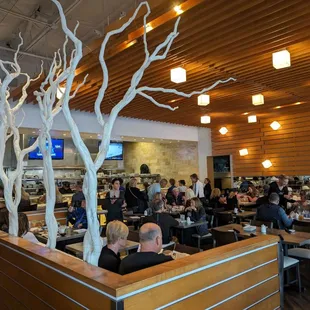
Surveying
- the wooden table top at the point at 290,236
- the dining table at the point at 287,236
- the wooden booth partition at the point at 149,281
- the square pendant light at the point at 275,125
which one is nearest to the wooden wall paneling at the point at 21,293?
the wooden booth partition at the point at 149,281

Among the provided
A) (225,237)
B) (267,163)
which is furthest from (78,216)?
(267,163)

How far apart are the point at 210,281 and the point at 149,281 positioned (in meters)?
0.62

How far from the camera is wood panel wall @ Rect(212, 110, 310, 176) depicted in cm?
1049

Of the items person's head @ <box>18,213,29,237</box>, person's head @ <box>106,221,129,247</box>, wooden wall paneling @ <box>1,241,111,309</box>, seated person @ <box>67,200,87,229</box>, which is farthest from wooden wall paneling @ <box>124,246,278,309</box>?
seated person @ <box>67,200,87,229</box>

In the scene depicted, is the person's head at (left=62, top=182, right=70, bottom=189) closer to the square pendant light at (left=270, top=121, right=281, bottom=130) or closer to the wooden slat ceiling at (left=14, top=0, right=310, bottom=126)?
the wooden slat ceiling at (left=14, top=0, right=310, bottom=126)

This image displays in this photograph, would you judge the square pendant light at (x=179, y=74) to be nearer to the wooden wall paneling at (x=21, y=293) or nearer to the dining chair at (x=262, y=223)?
the dining chair at (x=262, y=223)

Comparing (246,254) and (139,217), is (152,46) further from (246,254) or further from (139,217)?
(139,217)

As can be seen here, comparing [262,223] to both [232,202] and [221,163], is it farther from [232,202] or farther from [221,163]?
[221,163]

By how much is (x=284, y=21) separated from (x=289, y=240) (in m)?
2.84

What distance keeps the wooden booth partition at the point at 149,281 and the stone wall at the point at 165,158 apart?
1019cm

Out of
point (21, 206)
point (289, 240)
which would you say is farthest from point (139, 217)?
point (289, 240)

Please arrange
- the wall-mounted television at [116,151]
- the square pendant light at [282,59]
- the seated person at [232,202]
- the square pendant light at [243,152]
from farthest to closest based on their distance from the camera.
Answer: the wall-mounted television at [116,151]
the square pendant light at [243,152]
the seated person at [232,202]
the square pendant light at [282,59]

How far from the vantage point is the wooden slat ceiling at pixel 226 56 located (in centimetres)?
381

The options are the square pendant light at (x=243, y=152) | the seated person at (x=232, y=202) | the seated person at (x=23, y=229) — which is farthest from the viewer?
the square pendant light at (x=243, y=152)
